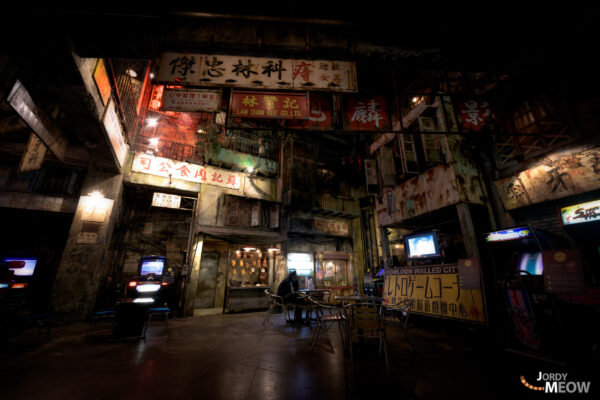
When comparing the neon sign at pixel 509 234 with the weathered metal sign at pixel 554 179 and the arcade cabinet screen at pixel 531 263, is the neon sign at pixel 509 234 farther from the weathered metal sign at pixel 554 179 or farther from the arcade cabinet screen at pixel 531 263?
the weathered metal sign at pixel 554 179

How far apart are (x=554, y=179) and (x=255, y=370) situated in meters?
8.62

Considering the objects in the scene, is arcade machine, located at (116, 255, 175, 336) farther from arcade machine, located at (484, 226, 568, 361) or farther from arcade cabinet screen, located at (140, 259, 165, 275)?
arcade machine, located at (484, 226, 568, 361)

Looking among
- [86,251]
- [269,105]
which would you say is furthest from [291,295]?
[86,251]

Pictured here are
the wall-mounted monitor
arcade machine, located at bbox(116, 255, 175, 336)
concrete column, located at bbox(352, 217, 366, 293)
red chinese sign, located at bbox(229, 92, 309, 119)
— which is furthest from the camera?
concrete column, located at bbox(352, 217, 366, 293)

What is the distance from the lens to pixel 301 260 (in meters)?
13.3

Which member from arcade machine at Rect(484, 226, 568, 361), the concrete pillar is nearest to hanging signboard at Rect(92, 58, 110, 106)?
the concrete pillar

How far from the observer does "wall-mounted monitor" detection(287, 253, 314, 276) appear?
509 inches

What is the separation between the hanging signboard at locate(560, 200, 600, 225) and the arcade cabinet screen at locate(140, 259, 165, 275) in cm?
1348

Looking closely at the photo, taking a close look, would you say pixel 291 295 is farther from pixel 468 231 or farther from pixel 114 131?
pixel 114 131

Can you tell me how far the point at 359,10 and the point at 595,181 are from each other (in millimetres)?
6813

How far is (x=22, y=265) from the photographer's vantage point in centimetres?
804

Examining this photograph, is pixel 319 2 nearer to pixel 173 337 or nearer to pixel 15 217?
pixel 173 337

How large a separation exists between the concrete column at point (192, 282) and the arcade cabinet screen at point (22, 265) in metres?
5.61

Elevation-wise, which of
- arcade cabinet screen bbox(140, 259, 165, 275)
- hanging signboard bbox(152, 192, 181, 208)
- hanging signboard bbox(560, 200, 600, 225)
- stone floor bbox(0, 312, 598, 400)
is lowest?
stone floor bbox(0, 312, 598, 400)
